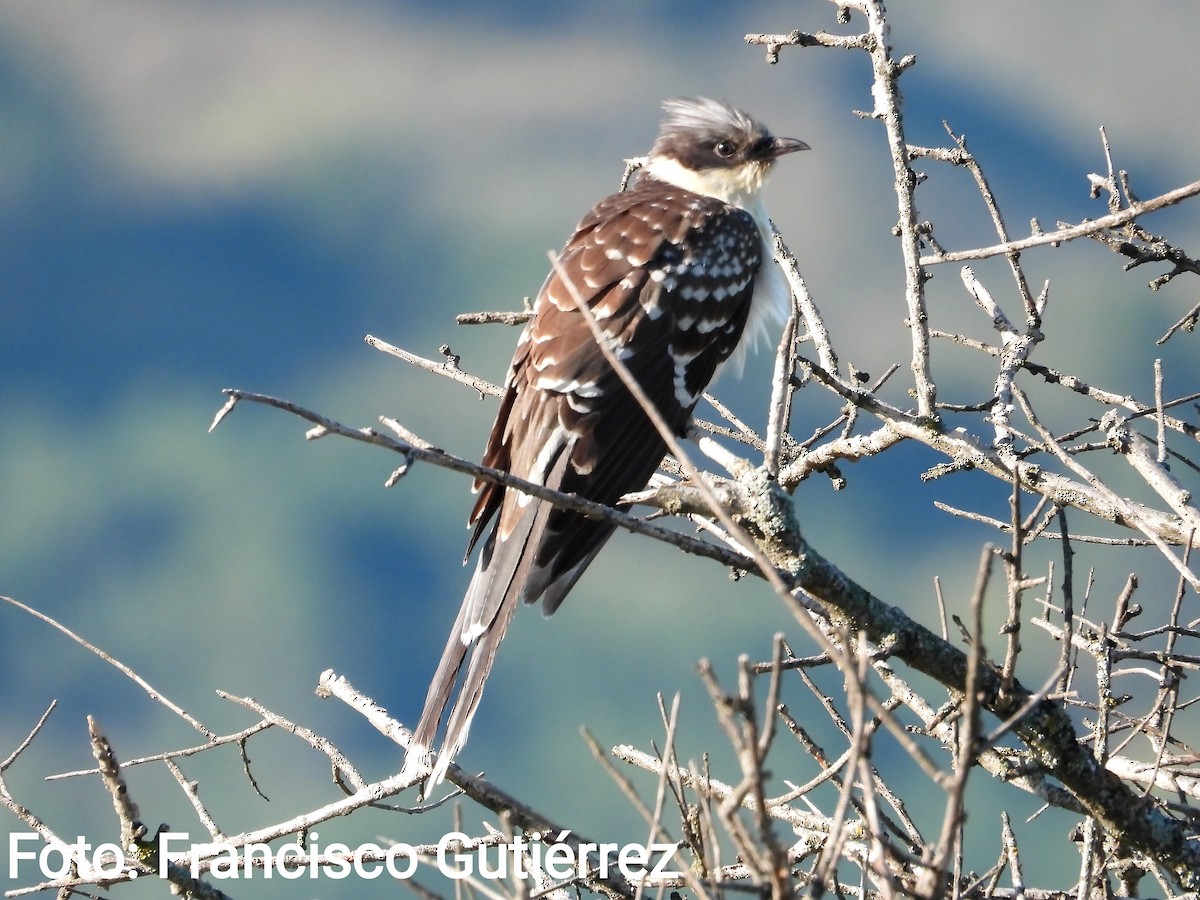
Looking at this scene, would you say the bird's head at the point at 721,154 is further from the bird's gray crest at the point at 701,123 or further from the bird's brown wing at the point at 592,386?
the bird's brown wing at the point at 592,386

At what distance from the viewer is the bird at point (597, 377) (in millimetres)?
3492

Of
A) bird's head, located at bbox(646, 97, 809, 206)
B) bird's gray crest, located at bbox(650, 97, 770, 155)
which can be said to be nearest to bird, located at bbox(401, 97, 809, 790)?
bird's head, located at bbox(646, 97, 809, 206)

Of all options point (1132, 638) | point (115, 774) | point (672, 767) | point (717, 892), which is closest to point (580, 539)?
point (672, 767)

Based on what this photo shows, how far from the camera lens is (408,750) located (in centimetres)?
305

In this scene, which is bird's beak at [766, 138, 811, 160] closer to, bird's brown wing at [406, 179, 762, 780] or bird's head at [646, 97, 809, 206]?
bird's head at [646, 97, 809, 206]

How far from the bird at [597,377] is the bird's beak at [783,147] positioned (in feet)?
0.86

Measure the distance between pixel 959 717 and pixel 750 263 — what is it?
77.8 inches

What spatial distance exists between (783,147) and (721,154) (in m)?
0.23

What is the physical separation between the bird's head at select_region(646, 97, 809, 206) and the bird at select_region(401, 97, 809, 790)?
0.18 metres

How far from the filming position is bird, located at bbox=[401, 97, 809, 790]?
3492 millimetres

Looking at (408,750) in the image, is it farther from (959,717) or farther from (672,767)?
(959,717)

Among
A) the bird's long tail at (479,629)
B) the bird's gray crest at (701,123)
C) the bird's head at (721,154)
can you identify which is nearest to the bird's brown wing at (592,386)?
the bird's long tail at (479,629)

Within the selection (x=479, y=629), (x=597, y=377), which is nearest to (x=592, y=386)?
(x=597, y=377)

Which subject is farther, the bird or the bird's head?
the bird's head
